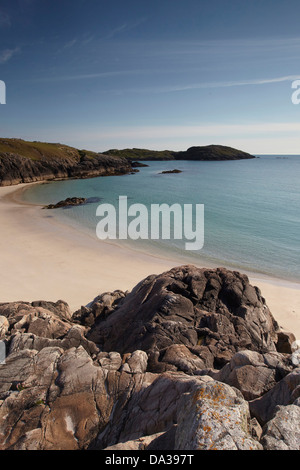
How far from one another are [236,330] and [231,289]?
178 cm

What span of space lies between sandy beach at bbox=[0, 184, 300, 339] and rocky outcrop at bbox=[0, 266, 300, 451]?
18.2 ft

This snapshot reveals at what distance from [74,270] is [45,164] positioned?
8751cm

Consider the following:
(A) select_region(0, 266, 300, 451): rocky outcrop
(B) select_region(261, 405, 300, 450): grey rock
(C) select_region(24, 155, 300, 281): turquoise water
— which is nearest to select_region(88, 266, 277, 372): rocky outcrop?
(A) select_region(0, 266, 300, 451): rocky outcrop

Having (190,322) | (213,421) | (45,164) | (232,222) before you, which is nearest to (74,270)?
(190,322)

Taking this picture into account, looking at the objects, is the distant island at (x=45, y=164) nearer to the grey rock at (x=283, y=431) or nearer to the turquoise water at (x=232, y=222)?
the turquoise water at (x=232, y=222)

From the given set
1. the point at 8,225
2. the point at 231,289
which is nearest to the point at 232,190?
the point at 8,225

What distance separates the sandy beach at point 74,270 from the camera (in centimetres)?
1805

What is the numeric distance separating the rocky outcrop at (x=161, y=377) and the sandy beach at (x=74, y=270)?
5555 mm

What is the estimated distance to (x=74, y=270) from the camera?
75.4 feet

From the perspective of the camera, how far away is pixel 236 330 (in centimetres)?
1078

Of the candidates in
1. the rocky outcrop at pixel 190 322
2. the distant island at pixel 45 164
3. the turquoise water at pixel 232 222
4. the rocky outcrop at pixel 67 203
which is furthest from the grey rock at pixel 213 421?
the distant island at pixel 45 164

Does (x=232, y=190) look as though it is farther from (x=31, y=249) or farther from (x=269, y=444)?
(x=269, y=444)

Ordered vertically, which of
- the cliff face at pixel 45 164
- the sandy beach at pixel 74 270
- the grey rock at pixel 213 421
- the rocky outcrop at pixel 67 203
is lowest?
the sandy beach at pixel 74 270

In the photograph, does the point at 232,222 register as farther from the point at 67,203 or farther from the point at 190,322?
the point at 190,322
